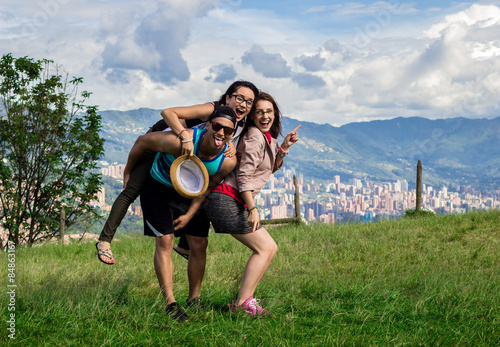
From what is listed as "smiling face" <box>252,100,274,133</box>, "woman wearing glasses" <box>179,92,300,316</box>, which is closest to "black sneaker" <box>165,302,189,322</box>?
"woman wearing glasses" <box>179,92,300,316</box>

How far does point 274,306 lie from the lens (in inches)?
162

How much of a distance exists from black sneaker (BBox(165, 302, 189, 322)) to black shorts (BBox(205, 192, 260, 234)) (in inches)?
30.2

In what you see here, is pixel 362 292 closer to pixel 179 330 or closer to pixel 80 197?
pixel 179 330

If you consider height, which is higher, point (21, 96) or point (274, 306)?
point (21, 96)

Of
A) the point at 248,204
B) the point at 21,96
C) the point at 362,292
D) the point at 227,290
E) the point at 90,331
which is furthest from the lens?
the point at 21,96

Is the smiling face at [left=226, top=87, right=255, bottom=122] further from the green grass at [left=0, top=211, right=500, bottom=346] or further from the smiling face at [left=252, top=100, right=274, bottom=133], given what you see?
the green grass at [left=0, top=211, right=500, bottom=346]

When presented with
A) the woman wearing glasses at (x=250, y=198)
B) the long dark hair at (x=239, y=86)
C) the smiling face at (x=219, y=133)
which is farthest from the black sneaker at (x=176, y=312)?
the long dark hair at (x=239, y=86)

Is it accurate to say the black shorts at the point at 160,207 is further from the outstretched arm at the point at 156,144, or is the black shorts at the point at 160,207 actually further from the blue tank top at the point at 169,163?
the outstretched arm at the point at 156,144

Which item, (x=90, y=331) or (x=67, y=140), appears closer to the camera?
(x=90, y=331)

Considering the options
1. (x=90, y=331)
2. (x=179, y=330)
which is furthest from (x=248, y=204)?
(x=90, y=331)

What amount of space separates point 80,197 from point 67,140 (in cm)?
171

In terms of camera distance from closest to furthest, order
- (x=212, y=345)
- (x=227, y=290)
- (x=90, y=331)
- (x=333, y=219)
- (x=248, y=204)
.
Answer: (x=212, y=345) → (x=90, y=331) → (x=248, y=204) → (x=227, y=290) → (x=333, y=219)

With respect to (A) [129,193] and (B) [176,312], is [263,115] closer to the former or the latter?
(A) [129,193]

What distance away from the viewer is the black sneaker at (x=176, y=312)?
3785mm
